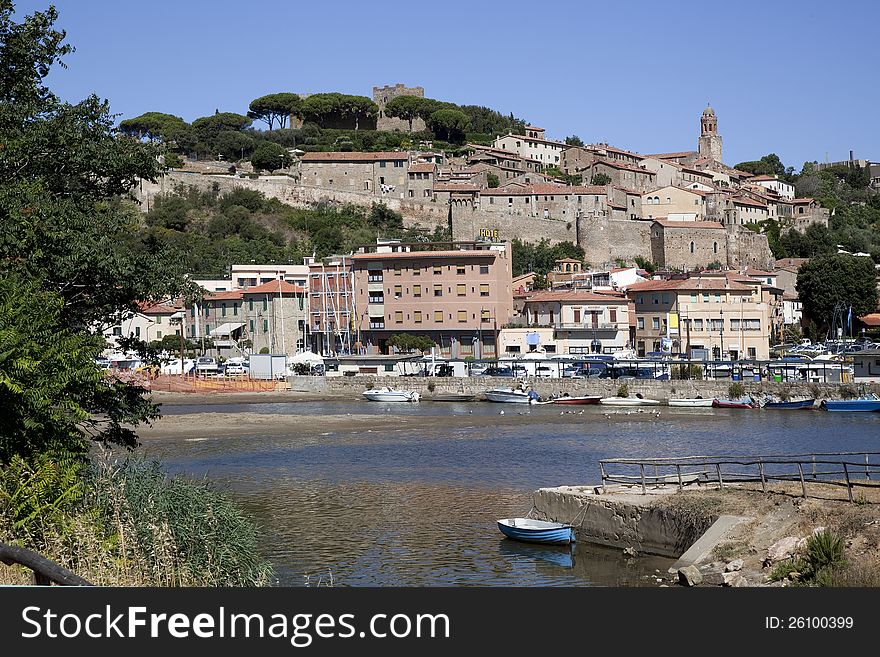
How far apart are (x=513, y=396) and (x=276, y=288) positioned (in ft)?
73.2

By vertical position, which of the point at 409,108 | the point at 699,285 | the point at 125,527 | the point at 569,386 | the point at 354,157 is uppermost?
the point at 409,108

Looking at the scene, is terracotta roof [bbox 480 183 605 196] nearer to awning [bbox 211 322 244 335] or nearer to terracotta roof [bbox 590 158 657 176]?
terracotta roof [bbox 590 158 657 176]

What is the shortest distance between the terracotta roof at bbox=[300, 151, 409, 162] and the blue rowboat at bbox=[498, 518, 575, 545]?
8990 cm

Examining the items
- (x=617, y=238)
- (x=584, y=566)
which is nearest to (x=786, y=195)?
(x=617, y=238)

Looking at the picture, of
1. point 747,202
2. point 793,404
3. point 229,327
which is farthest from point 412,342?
point 747,202

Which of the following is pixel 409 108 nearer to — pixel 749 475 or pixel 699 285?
pixel 699 285

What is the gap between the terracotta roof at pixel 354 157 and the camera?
108312mm

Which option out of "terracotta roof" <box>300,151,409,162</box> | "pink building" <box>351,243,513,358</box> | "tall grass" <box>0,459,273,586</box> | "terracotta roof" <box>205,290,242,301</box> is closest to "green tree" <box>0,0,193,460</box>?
"tall grass" <box>0,459,273,586</box>

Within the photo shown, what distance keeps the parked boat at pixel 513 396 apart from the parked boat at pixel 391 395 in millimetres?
3554

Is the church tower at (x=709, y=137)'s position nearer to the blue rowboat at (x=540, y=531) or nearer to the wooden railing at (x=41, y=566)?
the blue rowboat at (x=540, y=531)

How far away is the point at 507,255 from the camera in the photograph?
70438 millimetres

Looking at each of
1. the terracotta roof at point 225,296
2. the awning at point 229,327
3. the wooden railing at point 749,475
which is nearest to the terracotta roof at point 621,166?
the terracotta roof at point 225,296
